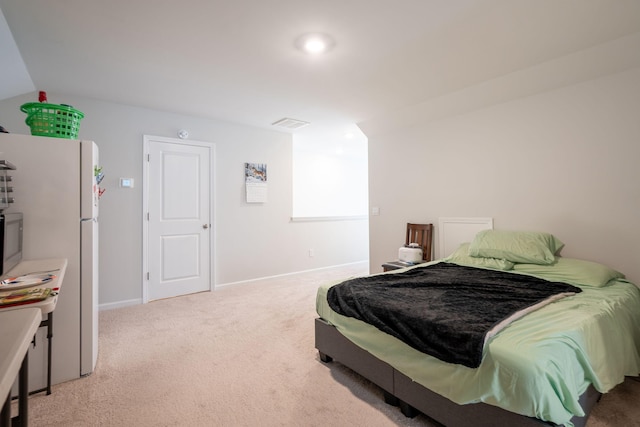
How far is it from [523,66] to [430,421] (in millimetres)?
2860

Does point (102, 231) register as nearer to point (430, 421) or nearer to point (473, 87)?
point (430, 421)

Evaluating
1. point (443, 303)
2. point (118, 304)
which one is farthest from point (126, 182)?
point (443, 303)

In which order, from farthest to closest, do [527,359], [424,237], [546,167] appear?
Result: [424,237] → [546,167] → [527,359]

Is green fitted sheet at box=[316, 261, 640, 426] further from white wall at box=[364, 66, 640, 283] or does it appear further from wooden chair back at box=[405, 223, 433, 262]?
wooden chair back at box=[405, 223, 433, 262]

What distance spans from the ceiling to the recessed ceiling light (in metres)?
0.06

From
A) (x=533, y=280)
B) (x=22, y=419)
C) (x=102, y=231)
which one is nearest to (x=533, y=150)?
(x=533, y=280)

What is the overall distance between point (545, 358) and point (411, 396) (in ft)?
2.31

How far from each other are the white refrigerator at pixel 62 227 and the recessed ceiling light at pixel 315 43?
169 cm

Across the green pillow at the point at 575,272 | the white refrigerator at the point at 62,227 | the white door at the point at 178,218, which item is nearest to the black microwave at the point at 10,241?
the white refrigerator at the point at 62,227

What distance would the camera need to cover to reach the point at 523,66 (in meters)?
2.66

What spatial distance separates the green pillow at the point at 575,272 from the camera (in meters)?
2.22

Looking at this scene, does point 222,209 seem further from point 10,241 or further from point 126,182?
point 10,241

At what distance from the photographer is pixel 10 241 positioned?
5.43 ft

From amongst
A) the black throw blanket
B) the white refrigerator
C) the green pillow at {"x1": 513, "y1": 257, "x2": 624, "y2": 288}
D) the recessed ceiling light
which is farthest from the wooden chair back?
the white refrigerator
